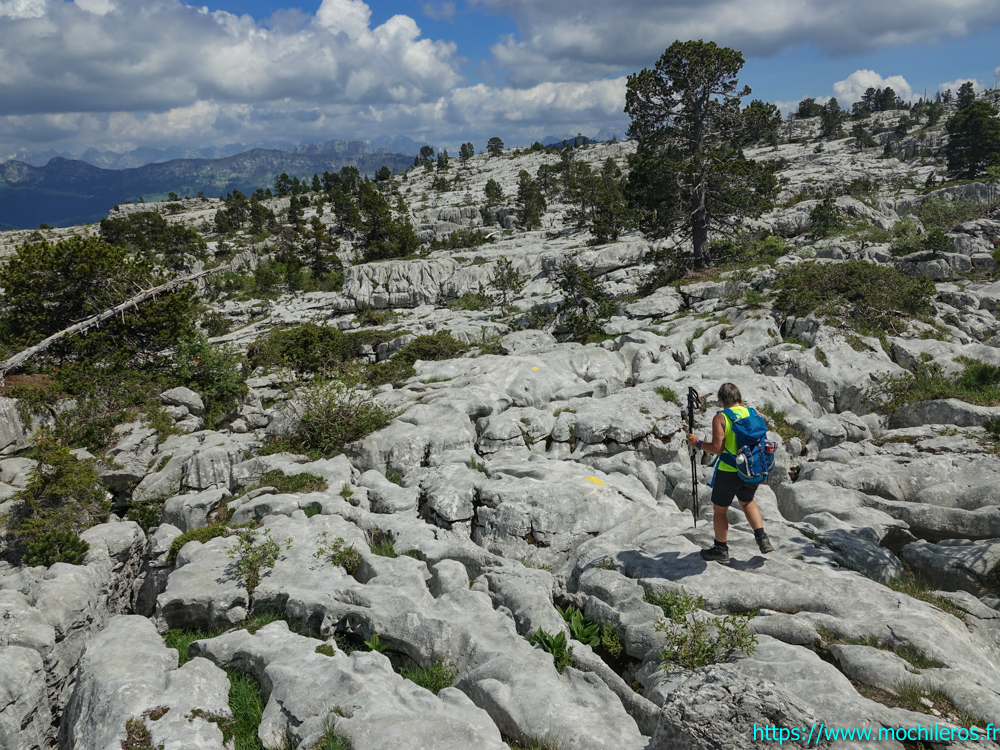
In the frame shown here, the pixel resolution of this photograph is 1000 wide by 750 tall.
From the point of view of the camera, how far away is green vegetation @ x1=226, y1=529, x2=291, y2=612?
1025 centimetres

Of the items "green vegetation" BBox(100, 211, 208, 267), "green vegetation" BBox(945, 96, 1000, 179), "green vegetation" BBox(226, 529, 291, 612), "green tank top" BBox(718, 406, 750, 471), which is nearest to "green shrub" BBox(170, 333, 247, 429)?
"green vegetation" BBox(226, 529, 291, 612)

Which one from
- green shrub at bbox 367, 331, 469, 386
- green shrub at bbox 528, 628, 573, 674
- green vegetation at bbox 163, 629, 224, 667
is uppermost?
green shrub at bbox 367, 331, 469, 386

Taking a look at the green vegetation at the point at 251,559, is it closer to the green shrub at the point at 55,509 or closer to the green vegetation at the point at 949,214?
the green shrub at the point at 55,509

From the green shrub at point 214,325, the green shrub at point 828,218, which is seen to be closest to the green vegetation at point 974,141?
the green shrub at point 828,218

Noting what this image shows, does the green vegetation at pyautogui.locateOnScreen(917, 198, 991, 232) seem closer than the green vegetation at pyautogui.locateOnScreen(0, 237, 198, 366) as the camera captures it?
No

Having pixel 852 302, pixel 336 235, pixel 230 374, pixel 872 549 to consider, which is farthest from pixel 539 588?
pixel 336 235

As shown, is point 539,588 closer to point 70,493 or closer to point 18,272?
point 70,493

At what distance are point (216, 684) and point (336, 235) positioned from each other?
95.9 metres

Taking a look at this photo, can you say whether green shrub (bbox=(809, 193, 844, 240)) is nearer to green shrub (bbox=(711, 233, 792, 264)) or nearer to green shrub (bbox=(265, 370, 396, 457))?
green shrub (bbox=(711, 233, 792, 264))

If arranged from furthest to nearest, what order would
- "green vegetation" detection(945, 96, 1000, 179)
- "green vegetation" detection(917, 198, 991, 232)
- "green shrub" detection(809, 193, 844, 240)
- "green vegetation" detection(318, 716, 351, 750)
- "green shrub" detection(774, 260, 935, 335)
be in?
1. "green vegetation" detection(945, 96, 1000, 179)
2. "green shrub" detection(809, 193, 844, 240)
3. "green vegetation" detection(917, 198, 991, 232)
4. "green shrub" detection(774, 260, 935, 335)
5. "green vegetation" detection(318, 716, 351, 750)

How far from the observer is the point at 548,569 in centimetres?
1191

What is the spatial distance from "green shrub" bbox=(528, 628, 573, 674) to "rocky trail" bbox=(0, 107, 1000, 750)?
0.27 feet

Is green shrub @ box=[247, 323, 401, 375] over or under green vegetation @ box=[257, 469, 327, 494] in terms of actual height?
over

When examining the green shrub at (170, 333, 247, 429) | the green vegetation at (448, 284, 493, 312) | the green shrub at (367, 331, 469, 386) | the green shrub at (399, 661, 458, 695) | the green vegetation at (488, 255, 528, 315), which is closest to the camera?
the green shrub at (399, 661, 458, 695)
